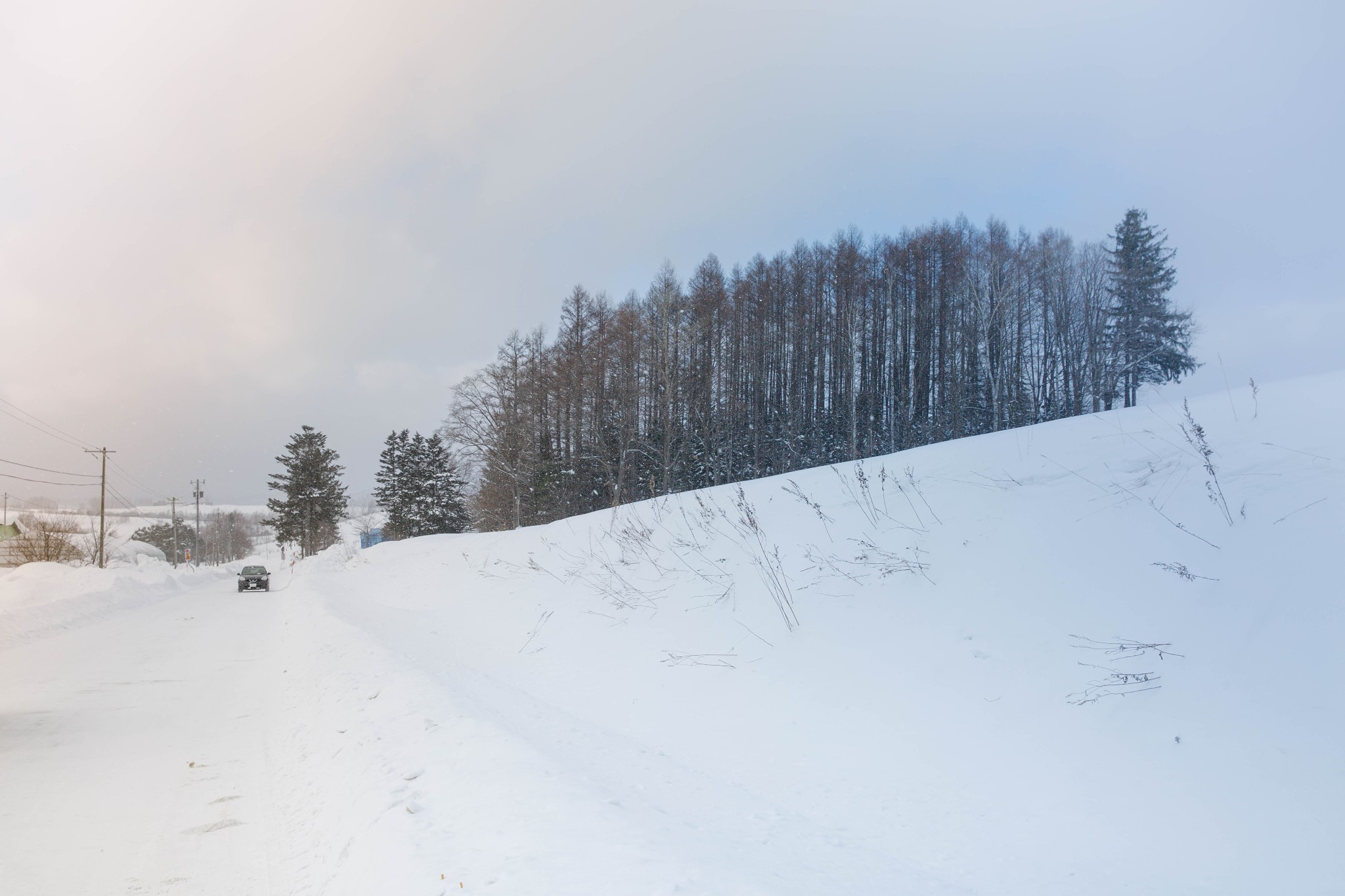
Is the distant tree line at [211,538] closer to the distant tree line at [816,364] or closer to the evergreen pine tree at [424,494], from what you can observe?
the evergreen pine tree at [424,494]

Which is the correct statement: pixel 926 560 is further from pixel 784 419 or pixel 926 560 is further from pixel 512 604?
pixel 784 419

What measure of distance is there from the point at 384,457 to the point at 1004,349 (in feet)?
155

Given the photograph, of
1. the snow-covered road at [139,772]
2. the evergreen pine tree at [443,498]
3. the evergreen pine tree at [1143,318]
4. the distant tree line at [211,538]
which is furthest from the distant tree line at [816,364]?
the distant tree line at [211,538]

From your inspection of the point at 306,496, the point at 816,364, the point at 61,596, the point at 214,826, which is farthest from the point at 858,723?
the point at 306,496

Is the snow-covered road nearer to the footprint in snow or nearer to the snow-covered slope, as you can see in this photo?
the footprint in snow

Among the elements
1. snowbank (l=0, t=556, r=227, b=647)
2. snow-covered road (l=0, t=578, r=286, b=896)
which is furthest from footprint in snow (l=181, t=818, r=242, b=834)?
snowbank (l=0, t=556, r=227, b=647)

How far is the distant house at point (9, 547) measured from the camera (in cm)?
3189

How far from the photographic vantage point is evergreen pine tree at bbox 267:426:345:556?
54531 millimetres

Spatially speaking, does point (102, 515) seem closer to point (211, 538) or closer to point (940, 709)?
point (940, 709)

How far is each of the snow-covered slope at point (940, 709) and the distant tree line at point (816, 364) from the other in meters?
24.7

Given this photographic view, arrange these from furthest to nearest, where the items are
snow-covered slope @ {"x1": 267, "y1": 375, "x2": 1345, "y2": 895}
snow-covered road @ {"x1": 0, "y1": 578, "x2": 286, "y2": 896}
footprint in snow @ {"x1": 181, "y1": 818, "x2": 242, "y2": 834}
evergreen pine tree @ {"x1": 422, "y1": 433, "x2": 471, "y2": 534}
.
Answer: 1. evergreen pine tree @ {"x1": 422, "y1": 433, "x2": 471, "y2": 534}
2. footprint in snow @ {"x1": 181, "y1": 818, "x2": 242, "y2": 834}
3. snow-covered road @ {"x1": 0, "y1": 578, "x2": 286, "y2": 896}
4. snow-covered slope @ {"x1": 267, "y1": 375, "x2": 1345, "y2": 895}

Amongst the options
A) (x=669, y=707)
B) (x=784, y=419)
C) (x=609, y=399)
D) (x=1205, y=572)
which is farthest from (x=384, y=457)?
(x=1205, y=572)

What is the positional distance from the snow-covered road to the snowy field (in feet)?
→ 0.12

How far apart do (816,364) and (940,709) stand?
36733 mm
